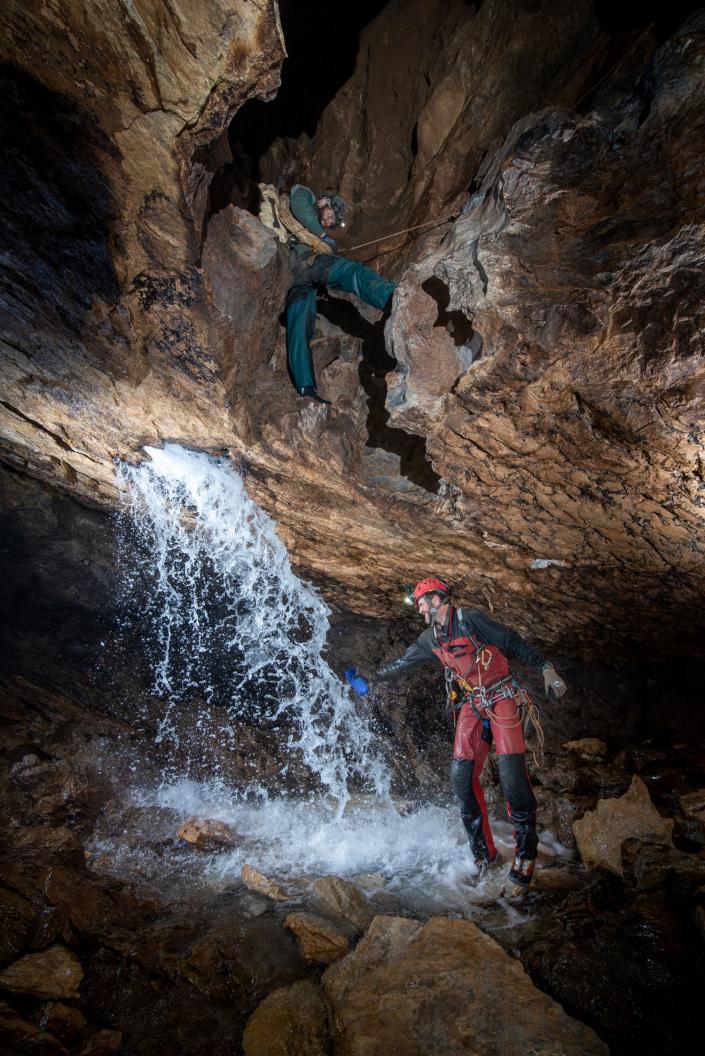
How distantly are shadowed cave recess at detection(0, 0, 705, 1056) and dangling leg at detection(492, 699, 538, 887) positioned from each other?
0.90 feet

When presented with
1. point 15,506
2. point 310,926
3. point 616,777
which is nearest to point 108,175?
point 15,506

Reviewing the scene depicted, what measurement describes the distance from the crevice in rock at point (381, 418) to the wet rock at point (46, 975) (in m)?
3.84

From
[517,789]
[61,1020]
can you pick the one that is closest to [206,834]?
[61,1020]

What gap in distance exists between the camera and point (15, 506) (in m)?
5.31

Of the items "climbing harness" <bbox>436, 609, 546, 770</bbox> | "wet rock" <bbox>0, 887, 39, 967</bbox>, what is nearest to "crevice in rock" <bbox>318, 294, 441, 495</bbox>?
"climbing harness" <bbox>436, 609, 546, 770</bbox>

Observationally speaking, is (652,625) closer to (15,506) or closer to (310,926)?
(310,926)

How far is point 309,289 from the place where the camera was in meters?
3.92

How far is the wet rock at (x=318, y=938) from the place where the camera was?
8.89 ft

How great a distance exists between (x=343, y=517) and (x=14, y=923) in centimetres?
369

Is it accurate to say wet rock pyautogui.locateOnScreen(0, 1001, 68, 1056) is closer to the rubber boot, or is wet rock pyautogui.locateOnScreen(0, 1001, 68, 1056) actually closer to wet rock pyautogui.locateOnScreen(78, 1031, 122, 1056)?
wet rock pyautogui.locateOnScreen(78, 1031, 122, 1056)

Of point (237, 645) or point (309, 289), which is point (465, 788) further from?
point (309, 289)

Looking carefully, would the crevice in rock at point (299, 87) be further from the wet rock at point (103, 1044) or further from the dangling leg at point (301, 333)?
the wet rock at point (103, 1044)

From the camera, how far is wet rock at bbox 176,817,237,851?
4.54m

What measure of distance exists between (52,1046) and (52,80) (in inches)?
177
